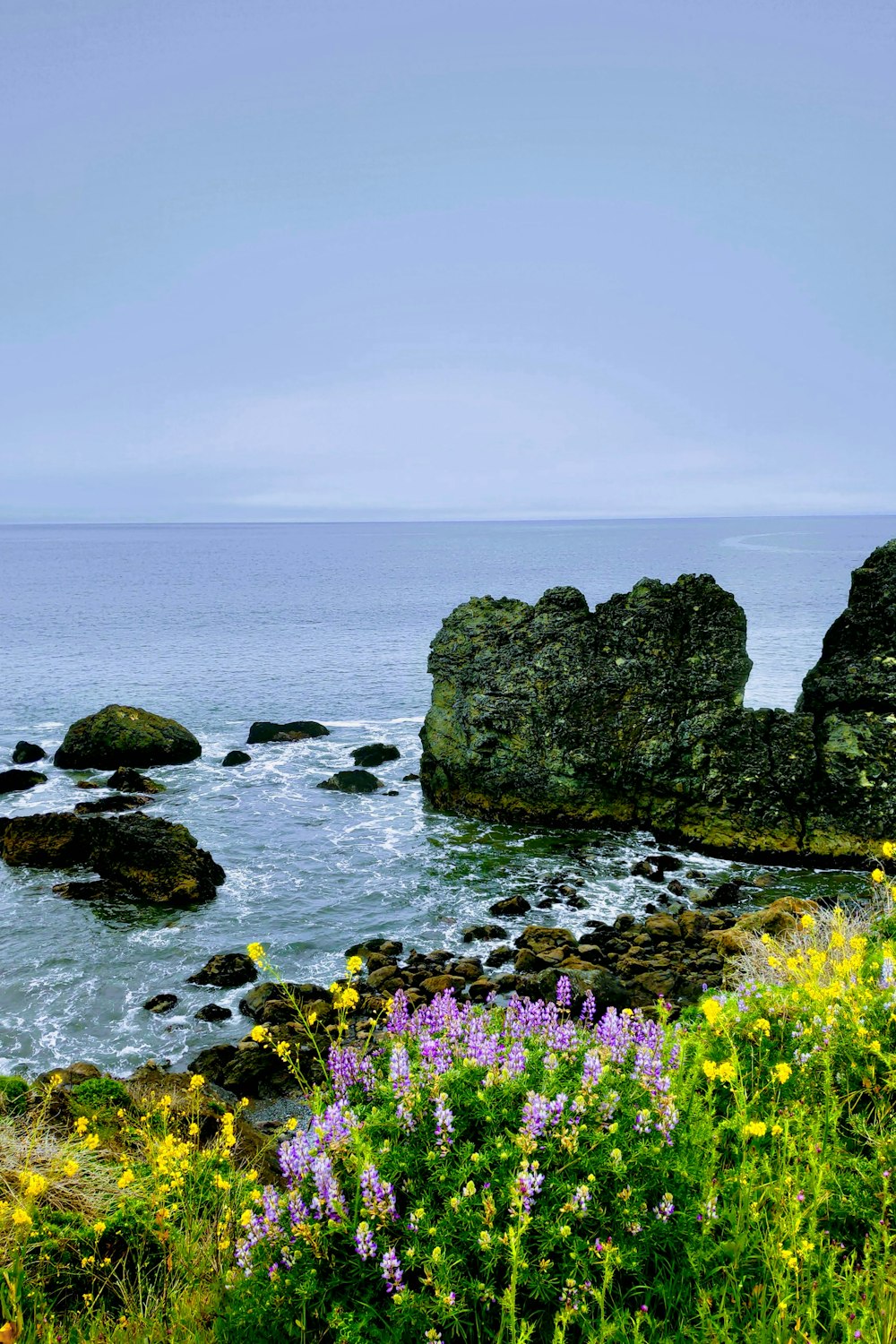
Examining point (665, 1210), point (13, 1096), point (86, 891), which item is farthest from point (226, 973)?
point (665, 1210)

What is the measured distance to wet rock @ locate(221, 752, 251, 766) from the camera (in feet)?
123

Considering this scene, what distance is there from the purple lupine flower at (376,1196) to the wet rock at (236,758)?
34.3 metres

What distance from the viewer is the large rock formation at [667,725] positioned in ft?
86.5

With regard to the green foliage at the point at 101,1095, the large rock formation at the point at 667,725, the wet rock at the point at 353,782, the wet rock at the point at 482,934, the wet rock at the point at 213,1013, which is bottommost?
the wet rock at the point at 213,1013

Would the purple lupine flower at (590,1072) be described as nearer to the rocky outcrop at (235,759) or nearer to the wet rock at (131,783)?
the wet rock at (131,783)

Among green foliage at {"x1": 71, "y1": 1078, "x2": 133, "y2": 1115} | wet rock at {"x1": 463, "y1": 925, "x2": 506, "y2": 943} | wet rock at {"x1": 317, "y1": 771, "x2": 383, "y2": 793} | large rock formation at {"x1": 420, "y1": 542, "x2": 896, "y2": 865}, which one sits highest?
large rock formation at {"x1": 420, "y1": 542, "x2": 896, "y2": 865}

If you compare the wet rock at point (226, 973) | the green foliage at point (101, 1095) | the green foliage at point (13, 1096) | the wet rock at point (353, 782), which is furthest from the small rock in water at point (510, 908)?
the green foliage at point (13, 1096)

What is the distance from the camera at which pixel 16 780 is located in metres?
33.2

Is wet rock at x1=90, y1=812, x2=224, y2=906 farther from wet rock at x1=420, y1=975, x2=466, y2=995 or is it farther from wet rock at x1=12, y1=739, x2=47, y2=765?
wet rock at x1=12, y1=739, x2=47, y2=765

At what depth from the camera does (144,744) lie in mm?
36938

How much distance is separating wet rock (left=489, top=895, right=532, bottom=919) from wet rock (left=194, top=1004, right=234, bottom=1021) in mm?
7532

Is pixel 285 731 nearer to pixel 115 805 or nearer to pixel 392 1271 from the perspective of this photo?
pixel 115 805

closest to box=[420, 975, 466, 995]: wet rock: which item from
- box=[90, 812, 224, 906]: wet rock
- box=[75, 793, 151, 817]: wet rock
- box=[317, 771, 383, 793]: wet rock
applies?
box=[90, 812, 224, 906]: wet rock

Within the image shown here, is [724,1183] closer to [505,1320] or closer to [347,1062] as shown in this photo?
[505,1320]
